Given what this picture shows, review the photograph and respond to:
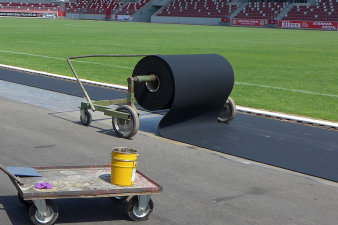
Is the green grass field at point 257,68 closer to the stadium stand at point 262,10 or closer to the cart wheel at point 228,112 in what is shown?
the cart wheel at point 228,112

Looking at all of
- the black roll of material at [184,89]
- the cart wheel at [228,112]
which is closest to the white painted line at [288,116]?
the cart wheel at [228,112]

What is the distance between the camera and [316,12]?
67938 mm

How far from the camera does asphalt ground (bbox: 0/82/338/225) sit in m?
6.57

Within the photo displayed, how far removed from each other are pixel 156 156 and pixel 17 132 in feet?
9.64

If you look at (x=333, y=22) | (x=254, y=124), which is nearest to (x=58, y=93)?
(x=254, y=124)

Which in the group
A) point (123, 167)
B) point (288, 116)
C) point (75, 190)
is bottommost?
point (288, 116)

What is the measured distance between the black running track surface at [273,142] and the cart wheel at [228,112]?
6.4 inches

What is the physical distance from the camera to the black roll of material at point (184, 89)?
10492 mm

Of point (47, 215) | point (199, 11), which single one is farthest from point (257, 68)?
point (199, 11)

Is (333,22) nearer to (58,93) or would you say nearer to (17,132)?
(58,93)

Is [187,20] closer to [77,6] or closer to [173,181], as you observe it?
[77,6]

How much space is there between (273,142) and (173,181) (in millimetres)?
3197

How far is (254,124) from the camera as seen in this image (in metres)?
12.1

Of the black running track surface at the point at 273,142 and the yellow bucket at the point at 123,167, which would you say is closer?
the yellow bucket at the point at 123,167
